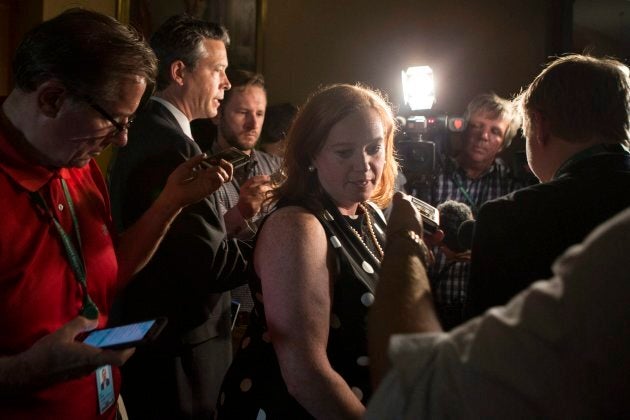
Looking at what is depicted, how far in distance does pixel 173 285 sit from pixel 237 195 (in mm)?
999

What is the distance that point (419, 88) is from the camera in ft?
11.3

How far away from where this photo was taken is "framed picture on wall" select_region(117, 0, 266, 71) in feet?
12.6

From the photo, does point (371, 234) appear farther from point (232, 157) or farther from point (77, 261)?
point (77, 261)

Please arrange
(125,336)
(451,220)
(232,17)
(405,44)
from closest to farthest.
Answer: (125,336)
(451,220)
(232,17)
(405,44)

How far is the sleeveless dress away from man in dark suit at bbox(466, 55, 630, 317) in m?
0.25

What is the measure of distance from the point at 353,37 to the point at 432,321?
3981 millimetres

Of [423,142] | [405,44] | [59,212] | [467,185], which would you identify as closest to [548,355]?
[59,212]

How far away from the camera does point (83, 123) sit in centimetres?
124

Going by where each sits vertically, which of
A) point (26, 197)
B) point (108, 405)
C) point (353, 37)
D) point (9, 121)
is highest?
point (353, 37)

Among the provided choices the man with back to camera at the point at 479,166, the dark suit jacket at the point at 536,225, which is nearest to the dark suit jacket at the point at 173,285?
the dark suit jacket at the point at 536,225

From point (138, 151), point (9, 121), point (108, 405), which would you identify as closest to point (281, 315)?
point (108, 405)

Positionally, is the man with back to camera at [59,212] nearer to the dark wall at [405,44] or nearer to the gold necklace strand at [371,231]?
the gold necklace strand at [371,231]

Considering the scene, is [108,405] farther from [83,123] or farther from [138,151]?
[138,151]

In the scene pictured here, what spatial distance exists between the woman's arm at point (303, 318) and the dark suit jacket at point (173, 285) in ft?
1.65
